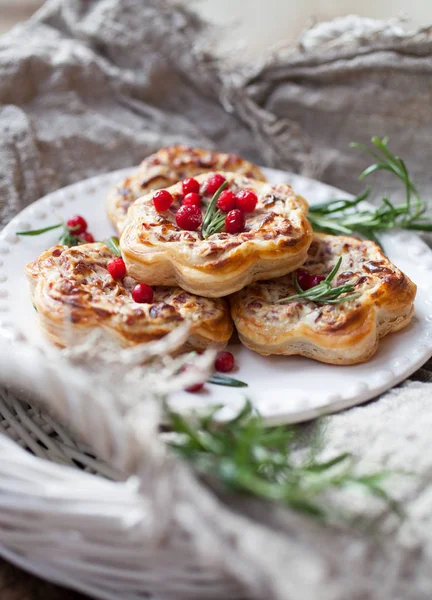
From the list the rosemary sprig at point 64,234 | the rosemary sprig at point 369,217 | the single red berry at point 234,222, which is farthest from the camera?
Result: the rosemary sprig at point 369,217

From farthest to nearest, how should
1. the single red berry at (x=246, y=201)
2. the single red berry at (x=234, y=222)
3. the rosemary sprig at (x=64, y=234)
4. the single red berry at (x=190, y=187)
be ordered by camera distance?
the rosemary sprig at (x=64, y=234)
the single red berry at (x=190, y=187)
the single red berry at (x=246, y=201)
the single red berry at (x=234, y=222)

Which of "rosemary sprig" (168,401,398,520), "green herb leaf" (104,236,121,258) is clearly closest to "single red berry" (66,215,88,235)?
"green herb leaf" (104,236,121,258)

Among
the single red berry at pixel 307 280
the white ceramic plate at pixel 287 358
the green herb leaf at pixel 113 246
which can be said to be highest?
the green herb leaf at pixel 113 246

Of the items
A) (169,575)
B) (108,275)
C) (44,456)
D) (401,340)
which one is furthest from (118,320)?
(401,340)

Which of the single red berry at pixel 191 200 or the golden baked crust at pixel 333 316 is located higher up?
the single red berry at pixel 191 200

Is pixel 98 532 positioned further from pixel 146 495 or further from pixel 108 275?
pixel 108 275

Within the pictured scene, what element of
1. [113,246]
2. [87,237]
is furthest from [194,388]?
[87,237]

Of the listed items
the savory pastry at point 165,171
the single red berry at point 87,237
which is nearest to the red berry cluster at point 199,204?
the savory pastry at point 165,171

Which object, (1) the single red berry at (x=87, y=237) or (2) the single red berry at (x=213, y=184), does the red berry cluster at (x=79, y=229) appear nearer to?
(1) the single red berry at (x=87, y=237)

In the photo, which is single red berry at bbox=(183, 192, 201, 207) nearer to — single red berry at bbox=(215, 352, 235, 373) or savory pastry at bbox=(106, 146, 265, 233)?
savory pastry at bbox=(106, 146, 265, 233)
